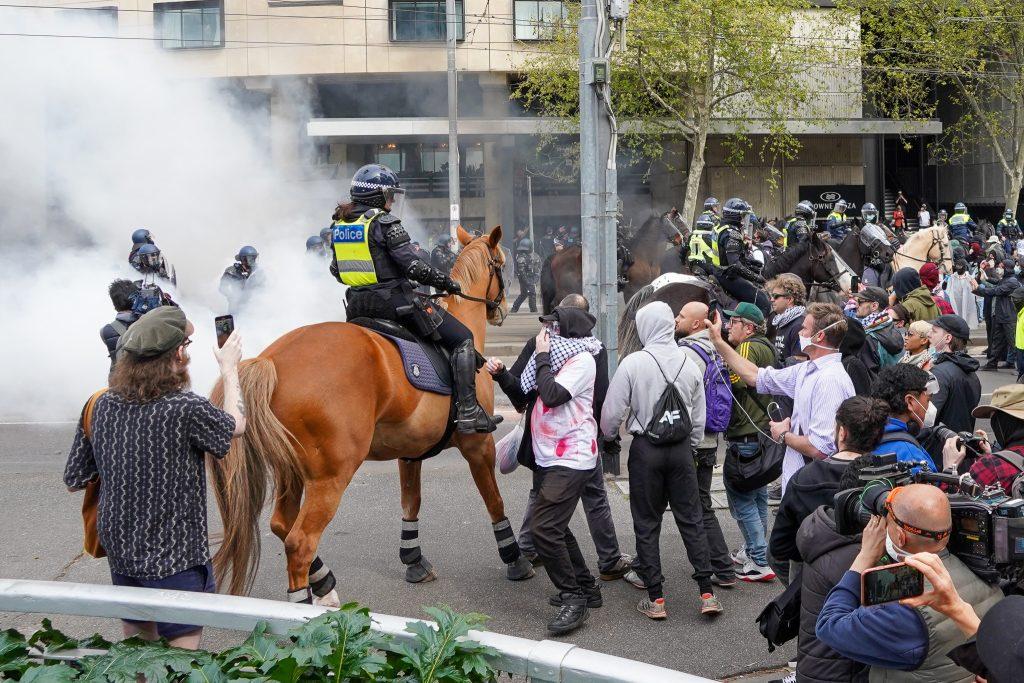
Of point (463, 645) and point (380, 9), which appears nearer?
point (463, 645)

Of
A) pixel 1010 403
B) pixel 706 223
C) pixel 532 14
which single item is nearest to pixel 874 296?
pixel 1010 403

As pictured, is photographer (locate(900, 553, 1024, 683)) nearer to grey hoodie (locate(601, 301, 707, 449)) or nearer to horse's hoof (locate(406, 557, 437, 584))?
grey hoodie (locate(601, 301, 707, 449))

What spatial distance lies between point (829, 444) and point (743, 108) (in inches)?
1100

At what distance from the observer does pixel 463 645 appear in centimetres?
290

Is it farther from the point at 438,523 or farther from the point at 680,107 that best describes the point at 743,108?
the point at 438,523

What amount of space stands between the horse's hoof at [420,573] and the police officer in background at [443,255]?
14.8 meters

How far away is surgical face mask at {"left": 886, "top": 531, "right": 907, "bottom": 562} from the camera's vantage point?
114 inches

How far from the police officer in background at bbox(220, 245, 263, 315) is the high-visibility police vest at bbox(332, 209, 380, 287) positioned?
9.46 metres

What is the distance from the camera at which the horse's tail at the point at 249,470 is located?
5445 millimetres

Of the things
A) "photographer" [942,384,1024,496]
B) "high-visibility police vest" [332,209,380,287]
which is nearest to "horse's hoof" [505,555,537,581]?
"high-visibility police vest" [332,209,380,287]

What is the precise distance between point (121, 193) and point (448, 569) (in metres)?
18.3

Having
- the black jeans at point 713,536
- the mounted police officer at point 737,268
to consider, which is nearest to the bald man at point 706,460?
the black jeans at point 713,536

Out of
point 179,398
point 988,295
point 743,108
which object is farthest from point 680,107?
point 179,398

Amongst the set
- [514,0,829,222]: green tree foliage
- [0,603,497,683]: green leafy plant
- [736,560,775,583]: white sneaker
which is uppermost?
[514,0,829,222]: green tree foliage
